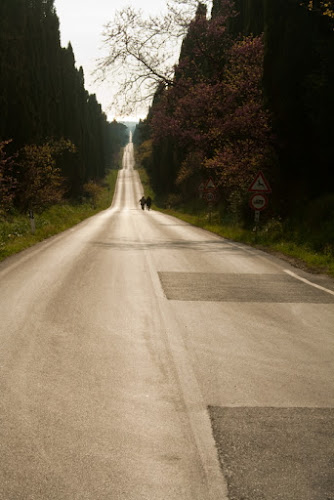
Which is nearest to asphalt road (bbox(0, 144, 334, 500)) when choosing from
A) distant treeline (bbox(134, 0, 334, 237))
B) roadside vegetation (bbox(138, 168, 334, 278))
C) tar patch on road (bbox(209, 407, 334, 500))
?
tar patch on road (bbox(209, 407, 334, 500))

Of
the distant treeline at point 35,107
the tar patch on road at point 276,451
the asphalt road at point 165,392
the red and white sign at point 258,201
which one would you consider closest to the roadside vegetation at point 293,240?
the red and white sign at point 258,201

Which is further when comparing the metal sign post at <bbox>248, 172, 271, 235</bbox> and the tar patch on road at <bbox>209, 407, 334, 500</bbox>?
the metal sign post at <bbox>248, 172, 271, 235</bbox>

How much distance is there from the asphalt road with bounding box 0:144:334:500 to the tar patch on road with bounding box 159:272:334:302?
0.22 feet

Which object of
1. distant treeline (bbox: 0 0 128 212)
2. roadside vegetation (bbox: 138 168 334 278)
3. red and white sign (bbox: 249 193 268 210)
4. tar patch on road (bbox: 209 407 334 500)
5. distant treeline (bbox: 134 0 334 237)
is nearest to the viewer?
tar patch on road (bbox: 209 407 334 500)

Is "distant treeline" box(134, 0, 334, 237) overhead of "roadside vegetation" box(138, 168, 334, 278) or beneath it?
overhead

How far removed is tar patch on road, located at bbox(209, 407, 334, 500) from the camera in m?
2.71

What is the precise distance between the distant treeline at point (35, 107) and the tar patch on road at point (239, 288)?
372 inches

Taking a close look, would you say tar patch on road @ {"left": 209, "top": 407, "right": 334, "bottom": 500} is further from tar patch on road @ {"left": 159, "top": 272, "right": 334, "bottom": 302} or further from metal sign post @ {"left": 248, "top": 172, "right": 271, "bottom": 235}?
metal sign post @ {"left": 248, "top": 172, "right": 271, "bottom": 235}

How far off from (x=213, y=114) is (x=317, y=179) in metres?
7.73

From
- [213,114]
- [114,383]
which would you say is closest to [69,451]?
[114,383]

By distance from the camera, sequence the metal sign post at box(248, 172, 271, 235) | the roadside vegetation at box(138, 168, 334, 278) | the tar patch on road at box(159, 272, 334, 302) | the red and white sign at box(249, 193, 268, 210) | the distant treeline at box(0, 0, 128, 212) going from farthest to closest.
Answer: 1. the distant treeline at box(0, 0, 128, 212)
2. the red and white sign at box(249, 193, 268, 210)
3. the metal sign post at box(248, 172, 271, 235)
4. the roadside vegetation at box(138, 168, 334, 278)
5. the tar patch on road at box(159, 272, 334, 302)

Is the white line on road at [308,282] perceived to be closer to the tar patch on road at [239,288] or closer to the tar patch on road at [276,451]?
the tar patch on road at [239,288]

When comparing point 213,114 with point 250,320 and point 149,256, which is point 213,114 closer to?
point 149,256

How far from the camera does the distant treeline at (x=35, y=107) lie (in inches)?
1182
